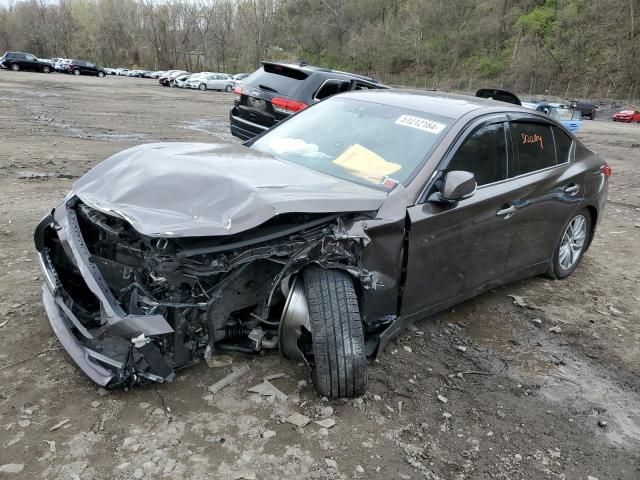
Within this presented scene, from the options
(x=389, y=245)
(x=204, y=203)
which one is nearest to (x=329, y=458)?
(x=389, y=245)

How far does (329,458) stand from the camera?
8.57 ft

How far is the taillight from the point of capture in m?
8.24

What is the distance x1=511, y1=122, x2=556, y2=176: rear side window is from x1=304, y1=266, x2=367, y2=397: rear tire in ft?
6.45

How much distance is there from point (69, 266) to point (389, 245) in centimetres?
204

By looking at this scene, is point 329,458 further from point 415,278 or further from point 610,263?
point 610,263

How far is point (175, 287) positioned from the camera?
2.75 meters

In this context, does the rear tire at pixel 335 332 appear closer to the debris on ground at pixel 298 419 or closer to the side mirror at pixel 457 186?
the debris on ground at pixel 298 419

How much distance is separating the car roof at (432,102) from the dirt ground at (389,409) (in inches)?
62.2

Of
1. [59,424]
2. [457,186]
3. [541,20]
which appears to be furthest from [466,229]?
[541,20]

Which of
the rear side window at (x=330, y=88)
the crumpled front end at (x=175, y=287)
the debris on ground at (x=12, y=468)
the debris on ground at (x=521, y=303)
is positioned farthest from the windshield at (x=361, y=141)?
the rear side window at (x=330, y=88)

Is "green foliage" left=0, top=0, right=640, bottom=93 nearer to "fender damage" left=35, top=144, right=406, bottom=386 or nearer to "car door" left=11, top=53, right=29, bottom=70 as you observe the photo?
"car door" left=11, top=53, right=29, bottom=70

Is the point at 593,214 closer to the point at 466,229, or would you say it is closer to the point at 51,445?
the point at 466,229

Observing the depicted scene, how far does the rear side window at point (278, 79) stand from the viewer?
8551 millimetres

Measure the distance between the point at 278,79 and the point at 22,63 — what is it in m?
48.2
